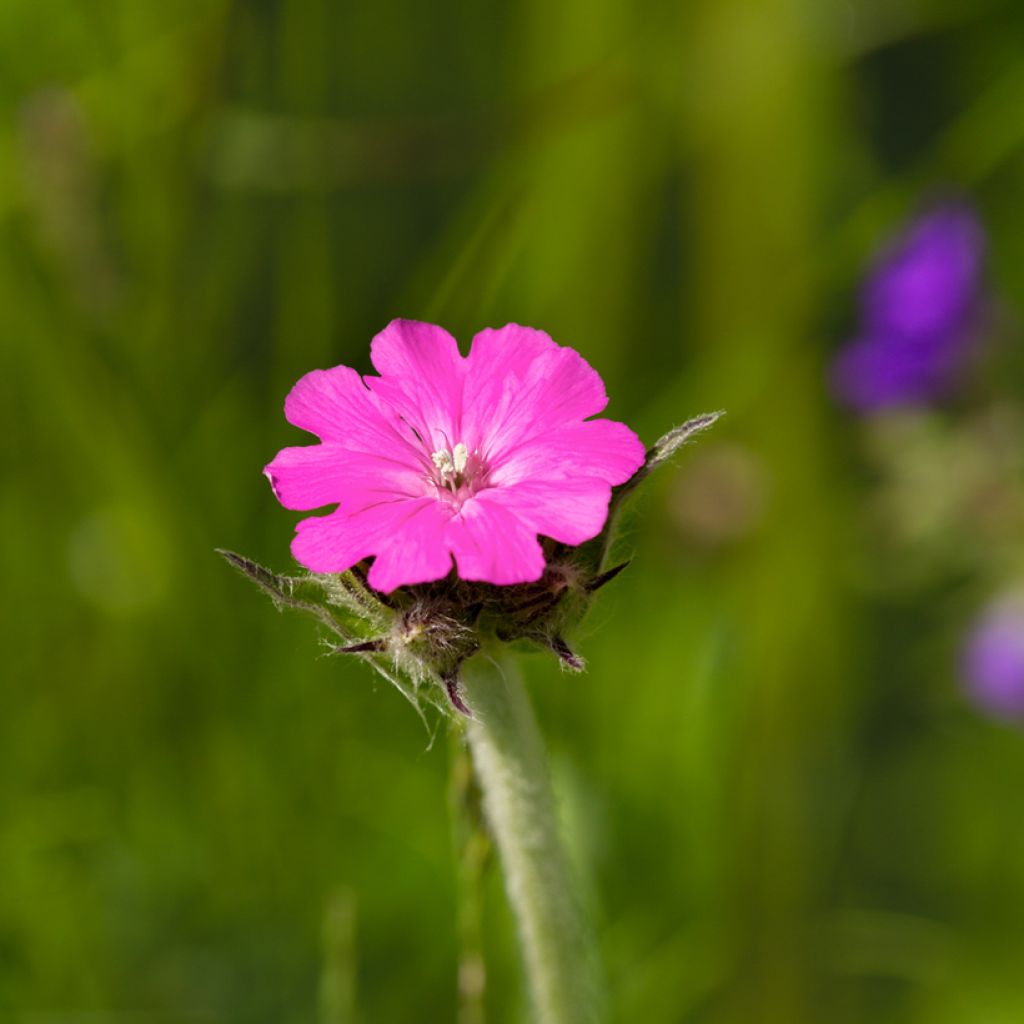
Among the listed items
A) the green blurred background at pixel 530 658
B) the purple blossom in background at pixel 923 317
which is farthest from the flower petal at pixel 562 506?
the purple blossom in background at pixel 923 317

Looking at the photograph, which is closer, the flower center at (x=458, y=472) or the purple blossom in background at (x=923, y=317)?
the flower center at (x=458, y=472)

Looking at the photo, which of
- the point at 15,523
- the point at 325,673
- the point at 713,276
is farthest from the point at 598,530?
the point at 713,276

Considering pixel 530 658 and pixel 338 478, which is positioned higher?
pixel 530 658

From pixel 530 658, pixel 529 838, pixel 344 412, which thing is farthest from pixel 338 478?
pixel 530 658

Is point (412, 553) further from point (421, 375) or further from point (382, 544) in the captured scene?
point (421, 375)

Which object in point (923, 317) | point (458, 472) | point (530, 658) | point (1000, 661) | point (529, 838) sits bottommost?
point (529, 838)

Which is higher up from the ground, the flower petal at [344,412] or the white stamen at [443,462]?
the flower petal at [344,412]

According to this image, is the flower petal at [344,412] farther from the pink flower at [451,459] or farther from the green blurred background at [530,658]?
the green blurred background at [530,658]
